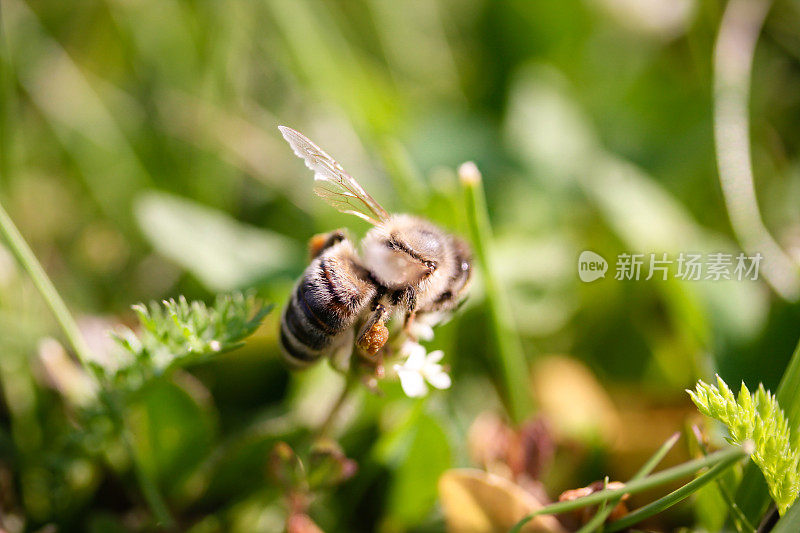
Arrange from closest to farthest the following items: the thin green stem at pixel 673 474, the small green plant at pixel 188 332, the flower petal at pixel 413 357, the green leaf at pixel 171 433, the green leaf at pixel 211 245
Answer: the thin green stem at pixel 673 474, the small green plant at pixel 188 332, the flower petal at pixel 413 357, the green leaf at pixel 171 433, the green leaf at pixel 211 245

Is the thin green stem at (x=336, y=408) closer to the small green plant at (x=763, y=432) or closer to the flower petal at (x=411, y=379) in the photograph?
the flower petal at (x=411, y=379)

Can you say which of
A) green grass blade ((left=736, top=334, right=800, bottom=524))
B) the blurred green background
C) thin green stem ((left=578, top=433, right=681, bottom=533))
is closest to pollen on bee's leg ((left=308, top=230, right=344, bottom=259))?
the blurred green background

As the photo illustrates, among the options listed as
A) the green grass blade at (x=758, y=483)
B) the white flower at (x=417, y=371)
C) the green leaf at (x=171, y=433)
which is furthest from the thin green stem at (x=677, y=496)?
the green leaf at (x=171, y=433)

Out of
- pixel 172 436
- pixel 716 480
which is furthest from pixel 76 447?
pixel 716 480

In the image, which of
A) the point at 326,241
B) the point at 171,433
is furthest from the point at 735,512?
the point at 171,433

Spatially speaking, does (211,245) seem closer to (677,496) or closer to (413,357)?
(413,357)
